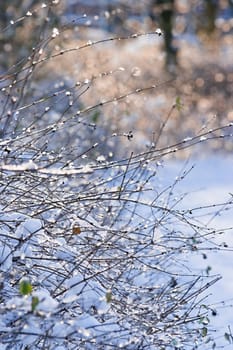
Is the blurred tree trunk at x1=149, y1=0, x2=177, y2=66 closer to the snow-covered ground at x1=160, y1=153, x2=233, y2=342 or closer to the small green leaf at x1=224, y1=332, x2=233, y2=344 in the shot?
the snow-covered ground at x1=160, y1=153, x2=233, y2=342

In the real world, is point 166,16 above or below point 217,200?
above

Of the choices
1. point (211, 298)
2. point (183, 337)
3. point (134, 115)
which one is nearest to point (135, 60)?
point (134, 115)

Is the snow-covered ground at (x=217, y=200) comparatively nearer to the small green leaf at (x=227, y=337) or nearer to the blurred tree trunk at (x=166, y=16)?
the small green leaf at (x=227, y=337)

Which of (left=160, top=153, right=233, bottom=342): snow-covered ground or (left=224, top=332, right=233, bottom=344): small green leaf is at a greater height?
(left=160, top=153, right=233, bottom=342): snow-covered ground

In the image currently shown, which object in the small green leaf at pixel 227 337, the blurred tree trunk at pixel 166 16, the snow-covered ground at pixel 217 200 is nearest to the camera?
the small green leaf at pixel 227 337

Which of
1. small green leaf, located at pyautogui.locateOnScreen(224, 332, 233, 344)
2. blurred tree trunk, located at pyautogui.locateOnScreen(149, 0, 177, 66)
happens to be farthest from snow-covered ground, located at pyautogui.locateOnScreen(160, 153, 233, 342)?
blurred tree trunk, located at pyautogui.locateOnScreen(149, 0, 177, 66)

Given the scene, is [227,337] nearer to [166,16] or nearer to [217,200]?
[217,200]

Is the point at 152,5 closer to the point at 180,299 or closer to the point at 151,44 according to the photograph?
the point at 151,44

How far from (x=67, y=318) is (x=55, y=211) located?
4.31 ft

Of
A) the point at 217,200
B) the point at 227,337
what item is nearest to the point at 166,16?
the point at 217,200

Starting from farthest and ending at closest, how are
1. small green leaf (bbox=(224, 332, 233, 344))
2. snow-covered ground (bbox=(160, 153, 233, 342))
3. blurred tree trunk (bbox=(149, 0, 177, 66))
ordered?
blurred tree trunk (bbox=(149, 0, 177, 66)) < snow-covered ground (bbox=(160, 153, 233, 342)) < small green leaf (bbox=(224, 332, 233, 344))

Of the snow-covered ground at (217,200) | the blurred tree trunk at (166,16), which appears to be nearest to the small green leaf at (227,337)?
the snow-covered ground at (217,200)

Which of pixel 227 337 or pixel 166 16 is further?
pixel 166 16

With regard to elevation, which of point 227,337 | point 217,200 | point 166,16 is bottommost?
point 227,337
